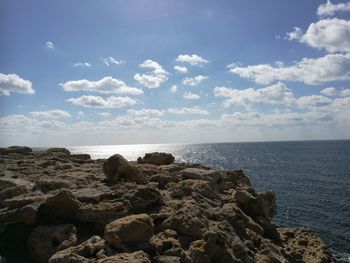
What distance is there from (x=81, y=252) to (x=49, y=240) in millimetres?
1832

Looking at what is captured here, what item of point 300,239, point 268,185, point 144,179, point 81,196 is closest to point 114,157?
point 144,179

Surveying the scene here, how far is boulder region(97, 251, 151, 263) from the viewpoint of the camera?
397 inches

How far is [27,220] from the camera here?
12.8m

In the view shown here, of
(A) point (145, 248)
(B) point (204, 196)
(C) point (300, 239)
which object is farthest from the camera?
(C) point (300, 239)

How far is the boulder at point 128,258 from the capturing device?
33.1ft

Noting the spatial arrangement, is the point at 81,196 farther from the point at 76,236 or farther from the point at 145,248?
the point at 145,248

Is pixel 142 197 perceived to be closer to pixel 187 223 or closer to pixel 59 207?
pixel 187 223

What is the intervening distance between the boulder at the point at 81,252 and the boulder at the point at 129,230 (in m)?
0.38

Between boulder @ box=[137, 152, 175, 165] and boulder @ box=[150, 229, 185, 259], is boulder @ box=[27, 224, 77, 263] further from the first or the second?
boulder @ box=[137, 152, 175, 165]

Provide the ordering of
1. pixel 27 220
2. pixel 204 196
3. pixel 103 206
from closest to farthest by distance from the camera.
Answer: pixel 27 220 < pixel 103 206 < pixel 204 196

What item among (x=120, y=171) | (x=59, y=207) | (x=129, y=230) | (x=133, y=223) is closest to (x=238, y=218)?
(x=120, y=171)

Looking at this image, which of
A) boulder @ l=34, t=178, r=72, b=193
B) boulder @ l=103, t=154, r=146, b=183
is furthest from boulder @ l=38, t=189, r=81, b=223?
boulder @ l=103, t=154, r=146, b=183

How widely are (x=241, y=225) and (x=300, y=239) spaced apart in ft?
20.4

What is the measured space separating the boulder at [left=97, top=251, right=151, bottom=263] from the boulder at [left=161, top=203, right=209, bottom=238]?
118 inches
